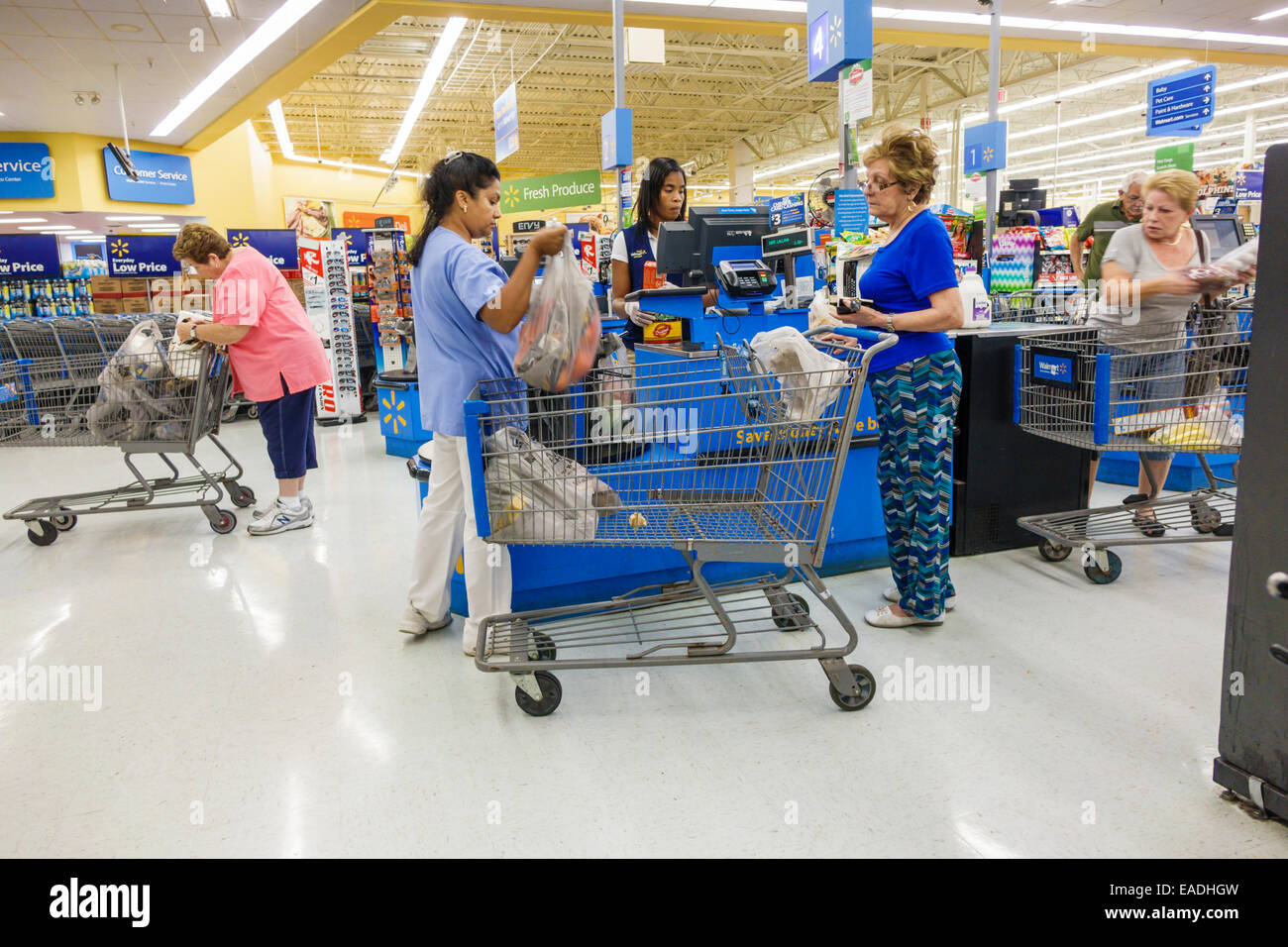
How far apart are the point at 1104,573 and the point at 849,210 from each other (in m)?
2.15

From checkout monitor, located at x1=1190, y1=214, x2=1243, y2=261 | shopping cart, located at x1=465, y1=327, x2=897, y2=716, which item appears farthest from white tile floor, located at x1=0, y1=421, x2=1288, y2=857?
checkout monitor, located at x1=1190, y1=214, x2=1243, y2=261

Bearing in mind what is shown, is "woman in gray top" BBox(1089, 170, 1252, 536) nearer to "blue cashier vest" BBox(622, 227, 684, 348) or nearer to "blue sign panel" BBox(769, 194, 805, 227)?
"blue sign panel" BBox(769, 194, 805, 227)

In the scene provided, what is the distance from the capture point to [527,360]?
2484 millimetres

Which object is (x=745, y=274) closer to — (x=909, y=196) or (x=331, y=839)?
(x=909, y=196)

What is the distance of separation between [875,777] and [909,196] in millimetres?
1876

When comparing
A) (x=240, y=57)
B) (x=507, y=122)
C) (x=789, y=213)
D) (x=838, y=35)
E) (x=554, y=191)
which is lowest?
(x=789, y=213)

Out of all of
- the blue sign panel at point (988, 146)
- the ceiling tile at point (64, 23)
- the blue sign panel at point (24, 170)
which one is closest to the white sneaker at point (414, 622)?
the blue sign panel at point (988, 146)

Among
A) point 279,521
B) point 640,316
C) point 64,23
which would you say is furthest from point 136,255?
point 640,316

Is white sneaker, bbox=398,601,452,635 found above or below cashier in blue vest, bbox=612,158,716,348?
below

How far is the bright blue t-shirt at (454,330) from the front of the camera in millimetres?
2588

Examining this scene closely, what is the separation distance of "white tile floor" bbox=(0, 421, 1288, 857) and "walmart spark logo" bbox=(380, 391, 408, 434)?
317 cm

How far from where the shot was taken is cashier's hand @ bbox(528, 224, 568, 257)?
2.38 meters

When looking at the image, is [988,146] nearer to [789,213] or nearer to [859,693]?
[789,213]

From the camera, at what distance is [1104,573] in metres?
3.49
